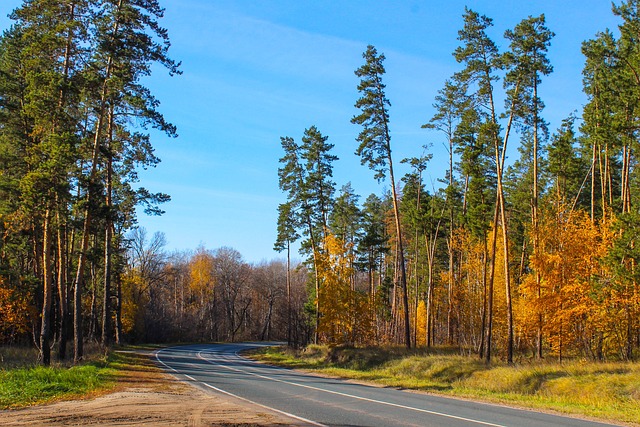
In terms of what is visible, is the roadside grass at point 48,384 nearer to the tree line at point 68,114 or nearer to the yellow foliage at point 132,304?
the tree line at point 68,114

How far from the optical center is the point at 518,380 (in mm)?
21219

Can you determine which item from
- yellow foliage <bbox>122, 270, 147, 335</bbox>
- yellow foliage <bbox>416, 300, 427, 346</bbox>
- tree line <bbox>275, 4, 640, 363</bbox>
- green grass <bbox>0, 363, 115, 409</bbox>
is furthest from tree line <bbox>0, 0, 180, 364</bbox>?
yellow foliage <bbox>416, 300, 427, 346</bbox>

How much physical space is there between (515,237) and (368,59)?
22.4m

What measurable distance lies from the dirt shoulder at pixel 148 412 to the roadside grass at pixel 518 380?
28.1ft

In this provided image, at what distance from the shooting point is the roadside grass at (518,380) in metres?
15.6

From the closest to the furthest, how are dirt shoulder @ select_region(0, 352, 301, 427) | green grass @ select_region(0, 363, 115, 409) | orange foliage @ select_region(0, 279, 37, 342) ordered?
dirt shoulder @ select_region(0, 352, 301, 427)
green grass @ select_region(0, 363, 115, 409)
orange foliage @ select_region(0, 279, 37, 342)

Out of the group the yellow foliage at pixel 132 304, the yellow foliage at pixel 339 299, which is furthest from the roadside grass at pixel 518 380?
the yellow foliage at pixel 132 304

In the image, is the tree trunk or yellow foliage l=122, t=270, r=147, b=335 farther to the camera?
yellow foliage l=122, t=270, r=147, b=335

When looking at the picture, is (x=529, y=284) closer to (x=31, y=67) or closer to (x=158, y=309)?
(x=31, y=67)

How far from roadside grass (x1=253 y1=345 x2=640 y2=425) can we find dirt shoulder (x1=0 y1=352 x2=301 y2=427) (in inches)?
337

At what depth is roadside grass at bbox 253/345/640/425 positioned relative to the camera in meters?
15.6

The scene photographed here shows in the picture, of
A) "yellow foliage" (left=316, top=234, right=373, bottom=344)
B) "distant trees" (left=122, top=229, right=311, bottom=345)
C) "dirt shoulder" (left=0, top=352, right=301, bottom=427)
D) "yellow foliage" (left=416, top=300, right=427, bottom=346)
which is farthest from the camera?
"distant trees" (left=122, top=229, right=311, bottom=345)

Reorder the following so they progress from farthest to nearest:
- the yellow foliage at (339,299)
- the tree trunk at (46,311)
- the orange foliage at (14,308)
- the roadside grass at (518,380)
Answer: the yellow foliage at (339,299), the orange foliage at (14,308), the tree trunk at (46,311), the roadside grass at (518,380)

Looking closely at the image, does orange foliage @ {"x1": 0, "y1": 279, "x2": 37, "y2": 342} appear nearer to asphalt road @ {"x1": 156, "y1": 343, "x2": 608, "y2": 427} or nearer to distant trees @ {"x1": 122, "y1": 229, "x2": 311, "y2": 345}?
asphalt road @ {"x1": 156, "y1": 343, "x2": 608, "y2": 427}
